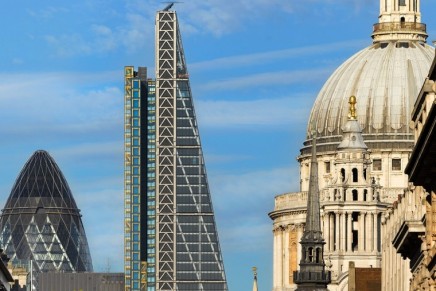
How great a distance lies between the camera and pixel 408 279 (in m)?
128

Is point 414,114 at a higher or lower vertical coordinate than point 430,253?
higher

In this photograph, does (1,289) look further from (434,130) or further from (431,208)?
(434,130)

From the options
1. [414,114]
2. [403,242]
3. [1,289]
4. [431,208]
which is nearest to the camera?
[431,208]

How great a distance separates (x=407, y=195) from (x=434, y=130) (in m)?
38.4

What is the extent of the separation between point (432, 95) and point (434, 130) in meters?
8.10

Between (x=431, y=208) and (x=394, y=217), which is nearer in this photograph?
(x=431, y=208)

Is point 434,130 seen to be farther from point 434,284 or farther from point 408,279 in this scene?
point 408,279

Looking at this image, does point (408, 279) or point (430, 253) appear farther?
point (408, 279)

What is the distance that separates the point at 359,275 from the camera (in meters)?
195

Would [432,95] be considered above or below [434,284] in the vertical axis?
above

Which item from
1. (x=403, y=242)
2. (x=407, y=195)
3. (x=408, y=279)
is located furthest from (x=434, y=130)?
(x=408, y=279)

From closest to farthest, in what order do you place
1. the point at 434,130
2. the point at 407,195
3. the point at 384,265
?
the point at 434,130
the point at 407,195
the point at 384,265

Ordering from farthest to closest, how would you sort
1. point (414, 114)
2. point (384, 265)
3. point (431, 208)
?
point (384, 265), point (414, 114), point (431, 208)

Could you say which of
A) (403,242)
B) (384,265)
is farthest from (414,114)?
(384,265)
